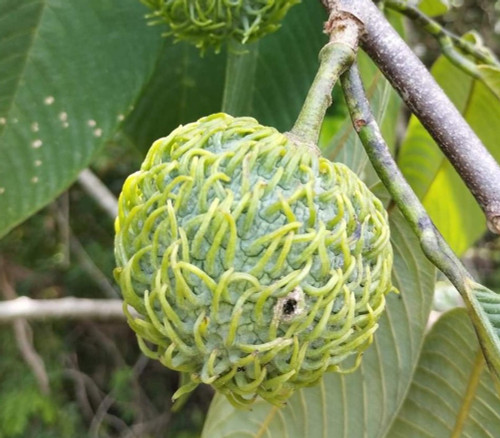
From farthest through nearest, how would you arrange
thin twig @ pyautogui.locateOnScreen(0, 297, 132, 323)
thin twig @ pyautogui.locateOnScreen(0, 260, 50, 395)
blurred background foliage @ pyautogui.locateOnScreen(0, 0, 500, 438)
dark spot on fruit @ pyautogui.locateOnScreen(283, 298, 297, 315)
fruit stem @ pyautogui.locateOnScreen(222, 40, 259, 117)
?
blurred background foliage @ pyautogui.locateOnScreen(0, 0, 500, 438) < thin twig @ pyautogui.locateOnScreen(0, 260, 50, 395) < thin twig @ pyautogui.locateOnScreen(0, 297, 132, 323) < fruit stem @ pyautogui.locateOnScreen(222, 40, 259, 117) < dark spot on fruit @ pyautogui.locateOnScreen(283, 298, 297, 315)

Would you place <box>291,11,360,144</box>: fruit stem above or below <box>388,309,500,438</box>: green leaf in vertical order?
above

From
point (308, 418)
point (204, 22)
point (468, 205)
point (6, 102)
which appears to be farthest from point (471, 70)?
point (6, 102)

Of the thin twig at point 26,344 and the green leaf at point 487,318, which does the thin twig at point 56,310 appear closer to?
the thin twig at point 26,344

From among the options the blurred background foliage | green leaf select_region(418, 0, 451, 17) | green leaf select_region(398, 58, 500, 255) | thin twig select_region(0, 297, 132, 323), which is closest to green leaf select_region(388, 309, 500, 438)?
green leaf select_region(398, 58, 500, 255)

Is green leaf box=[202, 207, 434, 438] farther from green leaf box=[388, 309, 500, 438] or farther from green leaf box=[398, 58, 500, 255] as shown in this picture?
green leaf box=[398, 58, 500, 255]

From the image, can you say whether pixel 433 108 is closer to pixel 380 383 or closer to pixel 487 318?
pixel 487 318

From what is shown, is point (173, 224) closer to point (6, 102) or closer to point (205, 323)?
point (205, 323)

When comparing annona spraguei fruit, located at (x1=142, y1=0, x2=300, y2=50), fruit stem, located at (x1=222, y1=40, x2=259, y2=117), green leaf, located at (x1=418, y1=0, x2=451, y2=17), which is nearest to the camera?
annona spraguei fruit, located at (x1=142, y1=0, x2=300, y2=50)

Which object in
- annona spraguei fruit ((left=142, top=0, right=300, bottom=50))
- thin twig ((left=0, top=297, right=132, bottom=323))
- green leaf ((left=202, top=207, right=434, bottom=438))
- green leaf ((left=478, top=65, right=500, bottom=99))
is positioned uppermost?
green leaf ((left=478, top=65, right=500, bottom=99))
